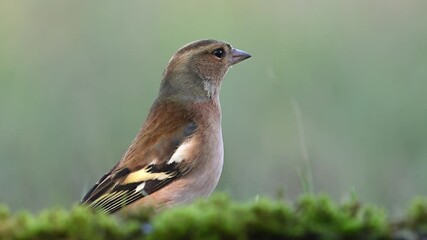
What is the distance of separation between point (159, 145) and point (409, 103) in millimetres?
3200

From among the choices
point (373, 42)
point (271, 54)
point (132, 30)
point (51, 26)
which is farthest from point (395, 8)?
point (51, 26)

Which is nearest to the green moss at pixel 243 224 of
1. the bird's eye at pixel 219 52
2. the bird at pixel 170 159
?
the bird at pixel 170 159

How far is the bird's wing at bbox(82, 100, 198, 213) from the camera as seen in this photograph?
572 cm

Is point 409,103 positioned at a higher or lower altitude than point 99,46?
lower

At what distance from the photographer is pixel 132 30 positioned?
11.3m

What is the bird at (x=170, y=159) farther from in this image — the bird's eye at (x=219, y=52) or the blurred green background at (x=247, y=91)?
the bird's eye at (x=219, y=52)

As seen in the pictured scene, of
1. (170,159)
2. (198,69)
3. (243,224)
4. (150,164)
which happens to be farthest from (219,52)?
(243,224)

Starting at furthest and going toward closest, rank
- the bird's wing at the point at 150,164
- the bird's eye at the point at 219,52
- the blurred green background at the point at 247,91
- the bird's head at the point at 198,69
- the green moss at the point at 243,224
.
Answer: the blurred green background at the point at 247,91
the bird's eye at the point at 219,52
the bird's head at the point at 198,69
the bird's wing at the point at 150,164
the green moss at the point at 243,224

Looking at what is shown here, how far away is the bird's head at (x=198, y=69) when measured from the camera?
681 centimetres

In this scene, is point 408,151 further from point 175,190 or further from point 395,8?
point 395,8

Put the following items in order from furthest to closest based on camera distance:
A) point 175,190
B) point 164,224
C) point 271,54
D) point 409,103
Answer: point 271,54, point 409,103, point 175,190, point 164,224

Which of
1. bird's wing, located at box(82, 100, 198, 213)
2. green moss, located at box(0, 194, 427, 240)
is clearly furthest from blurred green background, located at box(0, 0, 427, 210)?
green moss, located at box(0, 194, 427, 240)

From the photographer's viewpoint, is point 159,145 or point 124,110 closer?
point 159,145

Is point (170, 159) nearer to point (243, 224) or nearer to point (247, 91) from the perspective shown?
point (243, 224)
